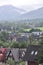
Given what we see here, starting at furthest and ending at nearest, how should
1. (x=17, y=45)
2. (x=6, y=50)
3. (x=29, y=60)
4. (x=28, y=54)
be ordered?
(x=17, y=45) → (x=6, y=50) → (x=28, y=54) → (x=29, y=60)

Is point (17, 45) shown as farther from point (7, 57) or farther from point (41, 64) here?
point (41, 64)

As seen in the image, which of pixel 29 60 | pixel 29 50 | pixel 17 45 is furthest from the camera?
pixel 17 45

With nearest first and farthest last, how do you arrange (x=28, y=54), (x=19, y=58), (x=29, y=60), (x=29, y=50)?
(x=29, y=60)
(x=28, y=54)
(x=29, y=50)
(x=19, y=58)

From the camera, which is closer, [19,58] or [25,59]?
[25,59]

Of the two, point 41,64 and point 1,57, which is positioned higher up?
point 41,64

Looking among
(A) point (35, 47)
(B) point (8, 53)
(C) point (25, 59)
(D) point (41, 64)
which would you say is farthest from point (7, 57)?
(D) point (41, 64)

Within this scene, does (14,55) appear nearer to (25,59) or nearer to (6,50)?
(6,50)

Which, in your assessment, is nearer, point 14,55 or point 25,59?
point 25,59

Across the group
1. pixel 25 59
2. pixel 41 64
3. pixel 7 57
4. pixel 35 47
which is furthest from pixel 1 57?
pixel 41 64

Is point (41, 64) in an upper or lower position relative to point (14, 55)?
upper
